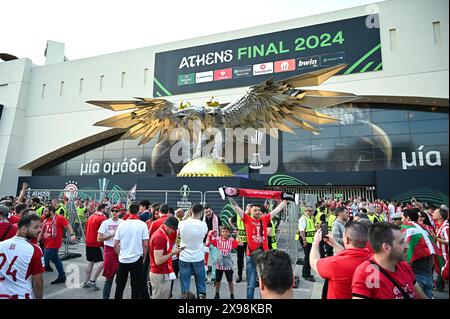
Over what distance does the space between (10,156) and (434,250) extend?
34694 mm

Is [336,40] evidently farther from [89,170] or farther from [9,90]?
[9,90]

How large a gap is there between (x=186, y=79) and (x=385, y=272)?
81.5 ft

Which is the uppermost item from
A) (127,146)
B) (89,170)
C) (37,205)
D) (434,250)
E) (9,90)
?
(9,90)

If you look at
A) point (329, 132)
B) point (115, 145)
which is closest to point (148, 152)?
point (115, 145)

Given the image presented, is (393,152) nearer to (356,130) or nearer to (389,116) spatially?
(389,116)

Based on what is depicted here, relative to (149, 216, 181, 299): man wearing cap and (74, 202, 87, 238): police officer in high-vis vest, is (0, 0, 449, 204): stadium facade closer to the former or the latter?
(74, 202, 87, 238): police officer in high-vis vest

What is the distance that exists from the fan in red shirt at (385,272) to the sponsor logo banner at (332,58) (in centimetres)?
2130

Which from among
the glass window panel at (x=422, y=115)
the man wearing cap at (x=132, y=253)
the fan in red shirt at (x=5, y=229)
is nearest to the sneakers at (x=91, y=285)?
the man wearing cap at (x=132, y=253)

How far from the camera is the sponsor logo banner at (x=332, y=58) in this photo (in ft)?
67.4

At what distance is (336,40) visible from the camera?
20.8 meters

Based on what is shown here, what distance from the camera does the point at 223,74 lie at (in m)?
23.7

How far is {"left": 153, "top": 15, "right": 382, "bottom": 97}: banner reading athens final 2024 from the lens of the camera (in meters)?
20.3

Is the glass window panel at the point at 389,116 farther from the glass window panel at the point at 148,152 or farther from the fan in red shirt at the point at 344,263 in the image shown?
the fan in red shirt at the point at 344,263

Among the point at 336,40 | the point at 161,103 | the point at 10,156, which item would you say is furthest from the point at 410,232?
the point at 10,156
